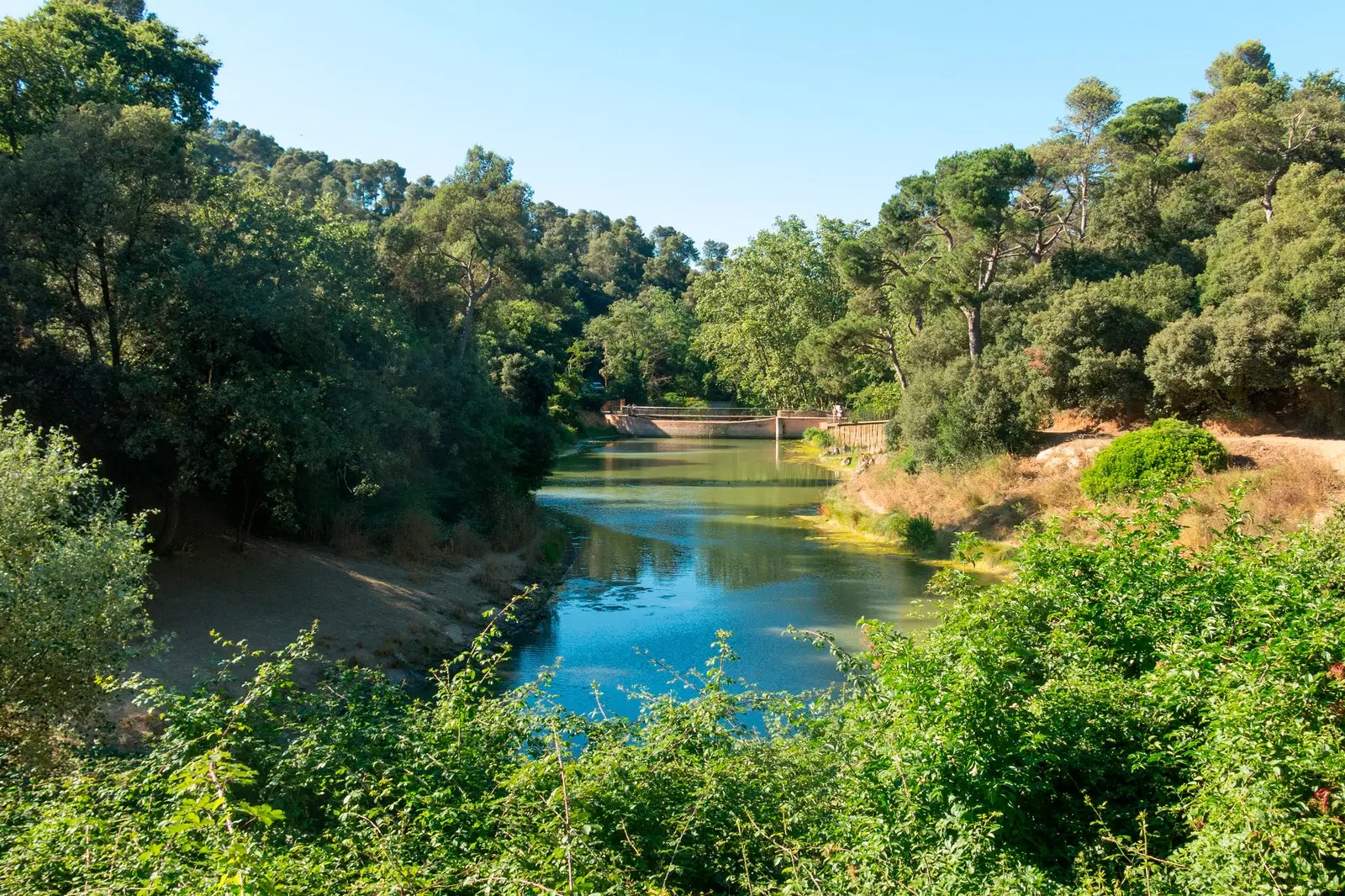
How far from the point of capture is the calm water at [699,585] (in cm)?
1842

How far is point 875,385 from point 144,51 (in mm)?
40534

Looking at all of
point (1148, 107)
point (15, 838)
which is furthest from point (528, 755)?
point (1148, 107)

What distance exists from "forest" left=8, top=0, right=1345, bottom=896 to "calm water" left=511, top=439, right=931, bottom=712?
1.29 m

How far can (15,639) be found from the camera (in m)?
8.55

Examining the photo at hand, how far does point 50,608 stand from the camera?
8742mm

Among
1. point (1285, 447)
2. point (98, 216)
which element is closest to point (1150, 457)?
point (1285, 447)

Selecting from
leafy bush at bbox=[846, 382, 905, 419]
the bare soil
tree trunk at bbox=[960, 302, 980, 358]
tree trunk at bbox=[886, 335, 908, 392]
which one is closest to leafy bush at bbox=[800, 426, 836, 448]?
leafy bush at bbox=[846, 382, 905, 419]

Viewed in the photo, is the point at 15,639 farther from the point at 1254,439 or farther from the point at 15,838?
the point at 1254,439

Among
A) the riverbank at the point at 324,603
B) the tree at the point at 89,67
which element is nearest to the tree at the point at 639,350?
the tree at the point at 89,67

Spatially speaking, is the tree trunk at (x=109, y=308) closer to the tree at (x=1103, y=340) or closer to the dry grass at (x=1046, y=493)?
the dry grass at (x=1046, y=493)

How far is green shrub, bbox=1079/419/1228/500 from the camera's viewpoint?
24.2 m

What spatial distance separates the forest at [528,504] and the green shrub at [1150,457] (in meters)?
1.27

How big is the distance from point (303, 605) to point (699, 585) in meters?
10.6

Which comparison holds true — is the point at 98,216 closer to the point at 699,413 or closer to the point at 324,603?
the point at 324,603
